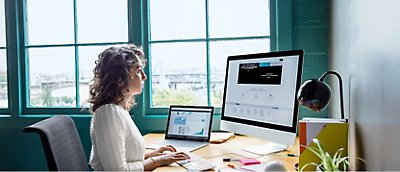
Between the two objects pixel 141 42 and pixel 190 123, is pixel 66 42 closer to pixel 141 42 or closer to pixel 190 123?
pixel 141 42

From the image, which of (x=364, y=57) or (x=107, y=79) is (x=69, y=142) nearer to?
(x=107, y=79)

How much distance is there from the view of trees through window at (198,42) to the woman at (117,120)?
2.38 feet

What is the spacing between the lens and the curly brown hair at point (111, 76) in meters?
1.75

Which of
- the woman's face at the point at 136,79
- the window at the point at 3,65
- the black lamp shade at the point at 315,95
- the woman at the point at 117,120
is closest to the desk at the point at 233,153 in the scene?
the woman at the point at 117,120

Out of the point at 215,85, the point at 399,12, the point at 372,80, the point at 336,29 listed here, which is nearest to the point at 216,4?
the point at 215,85

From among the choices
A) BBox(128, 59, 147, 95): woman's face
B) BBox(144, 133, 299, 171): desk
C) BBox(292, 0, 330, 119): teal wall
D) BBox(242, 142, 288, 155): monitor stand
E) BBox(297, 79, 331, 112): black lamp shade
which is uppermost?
BBox(292, 0, 330, 119): teal wall

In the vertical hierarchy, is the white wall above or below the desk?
above

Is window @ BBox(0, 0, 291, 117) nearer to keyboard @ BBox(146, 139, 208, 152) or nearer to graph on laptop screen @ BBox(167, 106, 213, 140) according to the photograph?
graph on laptop screen @ BBox(167, 106, 213, 140)

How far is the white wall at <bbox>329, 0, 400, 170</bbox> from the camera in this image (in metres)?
0.98

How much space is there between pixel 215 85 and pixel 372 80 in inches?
56.2

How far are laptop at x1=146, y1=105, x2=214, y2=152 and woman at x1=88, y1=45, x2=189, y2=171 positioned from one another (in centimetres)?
27

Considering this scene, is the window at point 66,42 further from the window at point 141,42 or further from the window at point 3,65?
the window at point 3,65

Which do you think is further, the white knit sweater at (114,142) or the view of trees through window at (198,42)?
the view of trees through window at (198,42)

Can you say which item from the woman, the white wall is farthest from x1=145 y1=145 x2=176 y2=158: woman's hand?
the white wall
